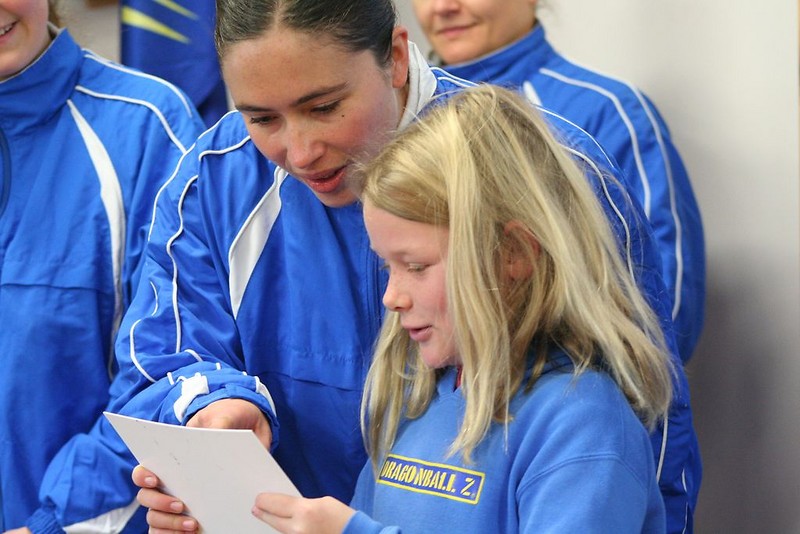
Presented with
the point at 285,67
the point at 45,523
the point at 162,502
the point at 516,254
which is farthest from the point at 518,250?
the point at 45,523

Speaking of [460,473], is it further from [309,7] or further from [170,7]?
Answer: [170,7]

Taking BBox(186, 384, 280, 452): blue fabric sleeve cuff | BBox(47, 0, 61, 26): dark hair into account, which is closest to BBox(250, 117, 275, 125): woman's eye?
BBox(186, 384, 280, 452): blue fabric sleeve cuff

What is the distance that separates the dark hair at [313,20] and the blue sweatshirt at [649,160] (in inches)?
32.5

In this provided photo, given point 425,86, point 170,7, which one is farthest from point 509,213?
point 170,7

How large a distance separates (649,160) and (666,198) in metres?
0.09

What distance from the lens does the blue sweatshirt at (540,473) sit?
1.36 m

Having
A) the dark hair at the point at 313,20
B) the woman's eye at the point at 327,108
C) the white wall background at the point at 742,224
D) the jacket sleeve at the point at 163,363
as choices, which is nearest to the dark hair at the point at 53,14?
the white wall background at the point at 742,224

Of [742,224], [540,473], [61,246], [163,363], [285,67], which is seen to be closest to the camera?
[540,473]

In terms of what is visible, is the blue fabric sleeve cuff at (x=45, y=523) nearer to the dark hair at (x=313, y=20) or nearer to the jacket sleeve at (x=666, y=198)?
the dark hair at (x=313, y=20)

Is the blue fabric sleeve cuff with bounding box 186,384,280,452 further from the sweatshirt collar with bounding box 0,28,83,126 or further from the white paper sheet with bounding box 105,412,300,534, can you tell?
the sweatshirt collar with bounding box 0,28,83,126

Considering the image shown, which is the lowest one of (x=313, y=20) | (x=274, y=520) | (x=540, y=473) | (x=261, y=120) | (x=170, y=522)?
(x=170, y=522)

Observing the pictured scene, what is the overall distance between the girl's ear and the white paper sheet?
0.37 m

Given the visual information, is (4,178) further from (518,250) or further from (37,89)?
(518,250)

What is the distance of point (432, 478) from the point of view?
5.04 feet
